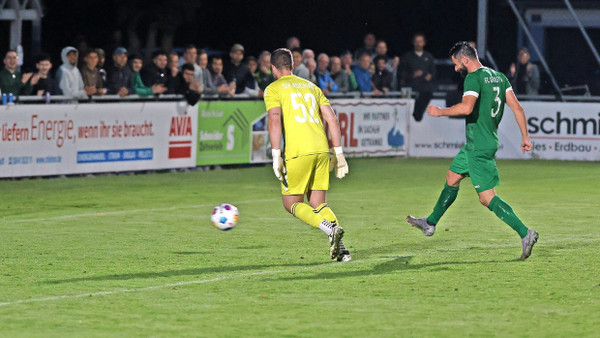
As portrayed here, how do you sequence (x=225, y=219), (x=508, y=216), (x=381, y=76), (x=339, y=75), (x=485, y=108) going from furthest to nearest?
(x=381, y=76) < (x=339, y=75) < (x=225, y=219) < (x=485, y=108) < (x=508, y=216)

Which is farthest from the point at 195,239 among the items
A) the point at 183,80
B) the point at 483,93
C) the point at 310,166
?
the point at 183,80

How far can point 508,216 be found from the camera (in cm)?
1145

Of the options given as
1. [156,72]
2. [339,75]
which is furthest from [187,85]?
[339,75]

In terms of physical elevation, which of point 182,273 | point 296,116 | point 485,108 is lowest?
point 182,273

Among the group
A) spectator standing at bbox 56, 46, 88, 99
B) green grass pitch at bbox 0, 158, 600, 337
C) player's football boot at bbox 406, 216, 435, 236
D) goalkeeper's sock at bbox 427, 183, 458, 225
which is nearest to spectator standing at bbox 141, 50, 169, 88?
spectator standing at bbox 56, 46, 88, 99

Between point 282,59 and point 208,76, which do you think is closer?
point 282,59

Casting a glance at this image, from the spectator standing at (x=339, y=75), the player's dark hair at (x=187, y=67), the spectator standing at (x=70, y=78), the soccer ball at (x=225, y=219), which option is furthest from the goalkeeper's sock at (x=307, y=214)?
the spectator standing at (x=339, y=75)

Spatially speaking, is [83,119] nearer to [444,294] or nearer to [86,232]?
[86,232]

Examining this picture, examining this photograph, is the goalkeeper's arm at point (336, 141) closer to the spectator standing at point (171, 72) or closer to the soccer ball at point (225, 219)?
the soccer ball at point (225, 219)

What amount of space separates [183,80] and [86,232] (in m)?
7.89

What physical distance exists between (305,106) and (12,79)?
30.2 ft

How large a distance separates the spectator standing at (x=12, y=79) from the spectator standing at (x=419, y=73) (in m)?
8.98

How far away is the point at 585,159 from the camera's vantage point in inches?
985

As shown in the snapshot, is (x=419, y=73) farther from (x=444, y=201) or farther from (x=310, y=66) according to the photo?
(x=444, y=201)
